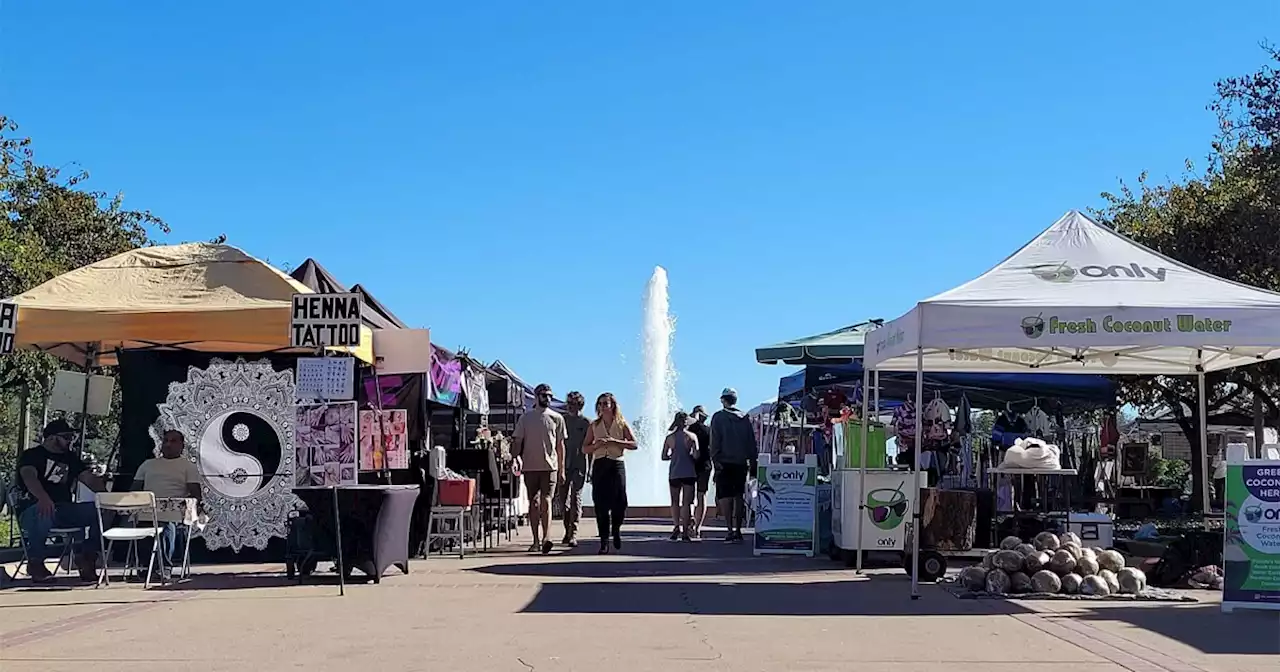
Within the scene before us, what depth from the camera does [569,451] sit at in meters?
18.9

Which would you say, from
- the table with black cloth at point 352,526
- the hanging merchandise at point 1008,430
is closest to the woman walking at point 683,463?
the hanging merchandise at point 1008,430

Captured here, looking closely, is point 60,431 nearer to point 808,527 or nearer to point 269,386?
point 269,386

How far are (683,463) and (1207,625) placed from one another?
8.68m

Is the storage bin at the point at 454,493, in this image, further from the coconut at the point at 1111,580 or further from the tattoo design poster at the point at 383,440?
the coconut at the point at 1111,580

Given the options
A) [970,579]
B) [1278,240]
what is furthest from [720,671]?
[1278,240]

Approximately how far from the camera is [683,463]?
659 inches

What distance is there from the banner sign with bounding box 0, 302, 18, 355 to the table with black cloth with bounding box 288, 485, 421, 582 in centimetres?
308

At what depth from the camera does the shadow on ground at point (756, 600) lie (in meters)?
9.33

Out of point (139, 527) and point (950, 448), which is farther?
point (950, 448)

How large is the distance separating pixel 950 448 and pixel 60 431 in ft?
32.4

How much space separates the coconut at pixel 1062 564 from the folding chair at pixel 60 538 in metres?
8.14

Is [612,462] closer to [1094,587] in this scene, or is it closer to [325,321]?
[325,321]

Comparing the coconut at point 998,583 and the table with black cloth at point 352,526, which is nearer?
the coconut at point 998,583

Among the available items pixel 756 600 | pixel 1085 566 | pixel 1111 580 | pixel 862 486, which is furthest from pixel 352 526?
pixel 1111 580
